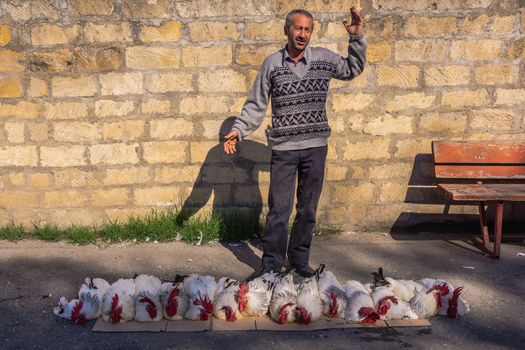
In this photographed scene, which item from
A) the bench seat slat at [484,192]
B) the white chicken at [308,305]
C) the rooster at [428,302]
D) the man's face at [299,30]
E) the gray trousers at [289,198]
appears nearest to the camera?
the white chicken at [308,305]

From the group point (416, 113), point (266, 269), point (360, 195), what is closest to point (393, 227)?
point (360, 195)

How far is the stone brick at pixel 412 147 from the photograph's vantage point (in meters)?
5.34

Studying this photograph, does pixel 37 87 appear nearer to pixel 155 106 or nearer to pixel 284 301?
pixel 155 106

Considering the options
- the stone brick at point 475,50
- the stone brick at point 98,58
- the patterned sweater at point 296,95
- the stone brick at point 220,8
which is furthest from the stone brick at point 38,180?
the stone brick at point 475,50

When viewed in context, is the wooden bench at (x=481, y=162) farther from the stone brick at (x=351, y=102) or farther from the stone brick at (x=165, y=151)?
the stone brick at (x=165, y=151)

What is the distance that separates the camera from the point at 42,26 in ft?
16.4

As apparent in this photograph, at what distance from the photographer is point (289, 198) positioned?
4.12 metres

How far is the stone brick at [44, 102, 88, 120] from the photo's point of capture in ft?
16.8

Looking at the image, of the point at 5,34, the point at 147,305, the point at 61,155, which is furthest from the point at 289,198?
the point at 5,34

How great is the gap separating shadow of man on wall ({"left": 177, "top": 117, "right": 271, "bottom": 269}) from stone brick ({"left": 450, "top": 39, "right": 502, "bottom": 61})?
1991mm

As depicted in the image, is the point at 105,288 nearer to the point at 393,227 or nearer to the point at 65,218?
the point at 65,218

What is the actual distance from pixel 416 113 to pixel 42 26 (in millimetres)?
3559

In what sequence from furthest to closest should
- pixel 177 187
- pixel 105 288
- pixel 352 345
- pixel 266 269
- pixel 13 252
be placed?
pixel 177 187 < pixel 13 252 < pixel 266 269 < pixel 105 288 < pixel 352 345

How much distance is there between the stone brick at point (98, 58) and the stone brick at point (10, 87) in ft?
1.88
